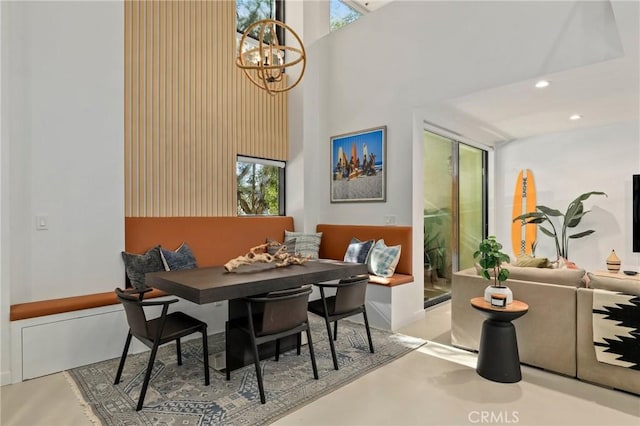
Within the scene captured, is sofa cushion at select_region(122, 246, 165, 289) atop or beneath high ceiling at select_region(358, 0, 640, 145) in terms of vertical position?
beneath

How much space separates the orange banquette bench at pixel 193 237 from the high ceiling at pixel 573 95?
2.70 metres

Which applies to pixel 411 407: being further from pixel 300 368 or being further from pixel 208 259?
pixel 208 259

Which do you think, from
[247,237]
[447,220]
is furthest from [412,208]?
[247,237]

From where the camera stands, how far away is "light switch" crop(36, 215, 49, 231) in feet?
9.84

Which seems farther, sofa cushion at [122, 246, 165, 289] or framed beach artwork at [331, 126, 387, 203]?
framed beach artwork at [331, 126, 387, 203]

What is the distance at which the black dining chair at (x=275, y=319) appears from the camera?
2.33m

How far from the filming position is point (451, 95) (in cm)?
381

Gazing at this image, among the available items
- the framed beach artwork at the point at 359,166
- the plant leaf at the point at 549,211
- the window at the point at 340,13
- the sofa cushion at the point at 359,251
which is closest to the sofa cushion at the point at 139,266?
the sofa cushion at the point at 359,251

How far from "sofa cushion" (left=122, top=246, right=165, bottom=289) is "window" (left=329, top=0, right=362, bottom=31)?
459cm

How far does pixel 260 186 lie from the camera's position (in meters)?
5.17

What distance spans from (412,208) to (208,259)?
101 inches

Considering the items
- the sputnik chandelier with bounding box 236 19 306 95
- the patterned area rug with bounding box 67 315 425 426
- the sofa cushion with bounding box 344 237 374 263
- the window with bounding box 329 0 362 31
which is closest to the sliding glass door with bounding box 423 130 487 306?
the sofa cushion with bounding box 344 237 374 263

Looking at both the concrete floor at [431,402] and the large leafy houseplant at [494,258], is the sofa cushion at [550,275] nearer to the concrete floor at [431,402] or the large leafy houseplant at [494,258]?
the large leafy houseplant at [494,258]

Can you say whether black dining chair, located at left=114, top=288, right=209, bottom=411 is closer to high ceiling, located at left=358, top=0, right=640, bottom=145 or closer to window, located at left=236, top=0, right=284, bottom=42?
high ceiling, located at left=358, top=0, right=640, bottom=145
